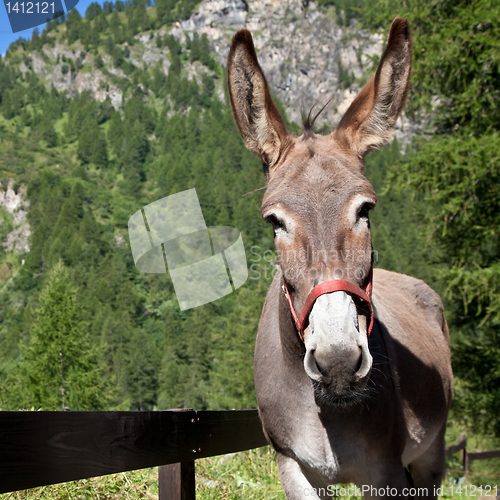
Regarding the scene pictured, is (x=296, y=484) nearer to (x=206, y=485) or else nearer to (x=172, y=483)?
(x=172, y=483)

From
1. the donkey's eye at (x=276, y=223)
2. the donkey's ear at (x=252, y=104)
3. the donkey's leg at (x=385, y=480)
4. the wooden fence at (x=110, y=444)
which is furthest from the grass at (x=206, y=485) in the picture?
the donkey's ear at (x=252, y=104)

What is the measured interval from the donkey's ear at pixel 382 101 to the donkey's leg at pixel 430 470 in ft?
8.62

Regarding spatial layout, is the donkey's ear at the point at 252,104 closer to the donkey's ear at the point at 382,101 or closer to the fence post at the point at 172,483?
the donkey's ear at the point at 382,101

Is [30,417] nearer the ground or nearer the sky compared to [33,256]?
nearer the sky

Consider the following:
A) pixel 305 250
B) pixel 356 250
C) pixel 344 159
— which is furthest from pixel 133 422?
pixel 344 159

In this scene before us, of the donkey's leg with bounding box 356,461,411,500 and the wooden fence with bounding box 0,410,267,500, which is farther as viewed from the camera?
the donkey's leg with bounding box 356,461,411,500

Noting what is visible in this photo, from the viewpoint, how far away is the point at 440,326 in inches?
187

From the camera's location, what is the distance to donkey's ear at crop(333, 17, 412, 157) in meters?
2.53

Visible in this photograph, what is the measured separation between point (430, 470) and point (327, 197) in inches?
112

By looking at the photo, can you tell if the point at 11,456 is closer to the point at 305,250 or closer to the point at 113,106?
the point at 305,250

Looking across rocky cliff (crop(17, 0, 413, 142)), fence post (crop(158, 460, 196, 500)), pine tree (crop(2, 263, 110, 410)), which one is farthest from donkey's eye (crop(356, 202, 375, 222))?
rocky cliff (crop(17, 0, 413, 142))

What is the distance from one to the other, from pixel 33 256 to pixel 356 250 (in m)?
112

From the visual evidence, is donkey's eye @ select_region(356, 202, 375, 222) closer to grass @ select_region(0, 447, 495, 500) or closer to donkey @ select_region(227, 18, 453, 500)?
donkey @ select_region(227, 18, 453, 500)

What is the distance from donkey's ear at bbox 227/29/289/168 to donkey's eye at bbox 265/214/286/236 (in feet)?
1.59
